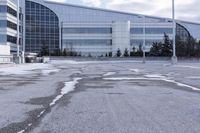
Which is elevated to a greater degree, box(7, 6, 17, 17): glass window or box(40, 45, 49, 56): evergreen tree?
box(7, 6, 17, 17): glass window

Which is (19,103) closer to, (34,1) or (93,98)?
(93,98)

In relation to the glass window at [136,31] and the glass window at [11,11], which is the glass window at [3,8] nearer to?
the glass window at [11,11]

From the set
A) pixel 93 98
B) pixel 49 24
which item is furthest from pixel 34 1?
pixel 93 98

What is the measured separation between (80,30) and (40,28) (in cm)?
1203

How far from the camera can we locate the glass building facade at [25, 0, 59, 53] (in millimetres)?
119625

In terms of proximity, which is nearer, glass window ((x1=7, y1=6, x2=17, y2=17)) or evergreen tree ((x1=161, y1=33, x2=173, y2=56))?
glass window ((x1=7, y1=6, x2=17, y2=17))

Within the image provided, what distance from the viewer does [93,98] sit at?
13.3m

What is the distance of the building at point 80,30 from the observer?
120188mm

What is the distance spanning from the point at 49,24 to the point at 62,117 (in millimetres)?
114354

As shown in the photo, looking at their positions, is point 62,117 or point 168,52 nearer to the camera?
point 62,117

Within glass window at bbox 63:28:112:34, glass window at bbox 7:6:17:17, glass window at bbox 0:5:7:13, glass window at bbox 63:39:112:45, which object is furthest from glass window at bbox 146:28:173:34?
glass window at bbox 0:5:7:13

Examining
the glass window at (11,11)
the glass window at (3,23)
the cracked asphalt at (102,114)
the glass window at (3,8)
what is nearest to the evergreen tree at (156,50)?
the glass window at (11,11)

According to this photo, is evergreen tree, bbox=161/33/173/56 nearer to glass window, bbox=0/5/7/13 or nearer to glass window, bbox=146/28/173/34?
glass window, bbox=146/28/173/34

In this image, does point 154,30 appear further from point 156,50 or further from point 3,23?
point 3,23
